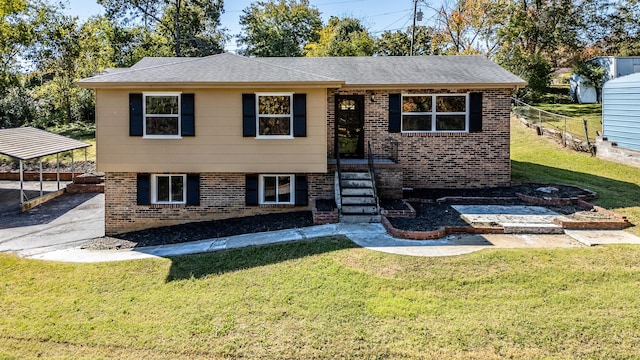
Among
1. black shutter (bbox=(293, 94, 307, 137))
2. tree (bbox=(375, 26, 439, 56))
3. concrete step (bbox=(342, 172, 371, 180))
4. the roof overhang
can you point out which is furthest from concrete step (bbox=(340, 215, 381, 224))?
tree (bbox=(375, 26, 439, 56))

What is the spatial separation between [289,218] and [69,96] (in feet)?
83.6

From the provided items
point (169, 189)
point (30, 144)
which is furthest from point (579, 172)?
point (30, 144)

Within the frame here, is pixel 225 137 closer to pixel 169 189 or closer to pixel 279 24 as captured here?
pixel 169 189

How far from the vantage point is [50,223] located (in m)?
12.5

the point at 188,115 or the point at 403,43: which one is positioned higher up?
the point at 403,43

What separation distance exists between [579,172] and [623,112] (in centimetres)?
346

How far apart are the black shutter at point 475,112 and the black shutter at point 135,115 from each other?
9.75 meters

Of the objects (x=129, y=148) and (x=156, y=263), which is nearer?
(x=156, y=263)

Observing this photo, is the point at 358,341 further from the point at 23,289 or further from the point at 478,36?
the point at 478,36

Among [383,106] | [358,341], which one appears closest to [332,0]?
[383,106]

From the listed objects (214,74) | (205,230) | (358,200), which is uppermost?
(214,74)

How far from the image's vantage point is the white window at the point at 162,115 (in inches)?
419

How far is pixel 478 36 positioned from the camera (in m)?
31.5

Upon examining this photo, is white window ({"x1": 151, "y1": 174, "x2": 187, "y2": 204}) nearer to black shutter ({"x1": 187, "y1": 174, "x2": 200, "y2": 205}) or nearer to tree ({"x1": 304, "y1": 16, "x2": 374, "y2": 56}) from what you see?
black shutter ({"x1": 187, "y1": 174, "x2": 200, "y2": 205})
